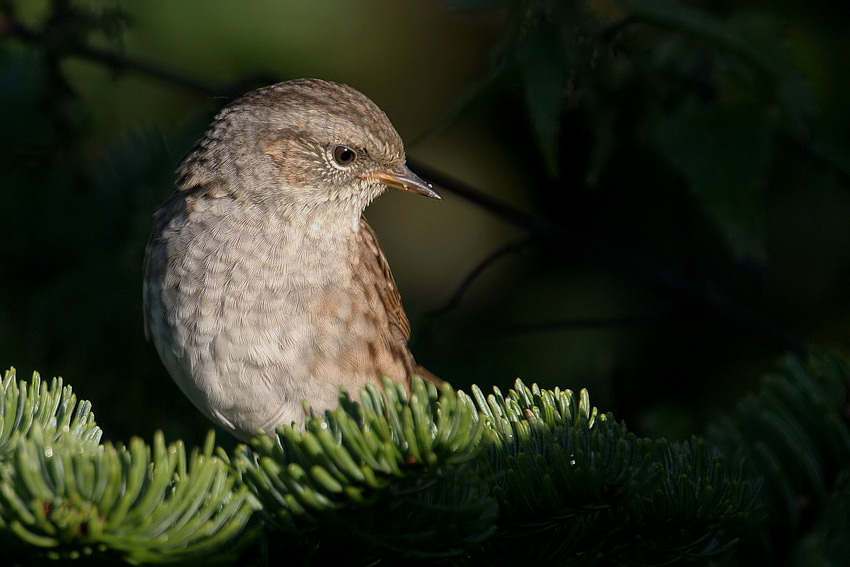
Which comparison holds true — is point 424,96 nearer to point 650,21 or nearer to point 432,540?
point 650,21

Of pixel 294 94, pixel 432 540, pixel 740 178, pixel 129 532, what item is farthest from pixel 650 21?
pixel 129 532

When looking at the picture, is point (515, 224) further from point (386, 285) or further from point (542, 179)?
point (542, 179)

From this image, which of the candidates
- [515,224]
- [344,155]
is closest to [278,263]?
[344,155]

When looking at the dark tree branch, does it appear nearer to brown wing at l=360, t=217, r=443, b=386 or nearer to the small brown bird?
brown wing at l=360, t=217, r=443, b=386

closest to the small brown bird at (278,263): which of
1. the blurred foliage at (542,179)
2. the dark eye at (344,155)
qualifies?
the dark eye at (344,155)

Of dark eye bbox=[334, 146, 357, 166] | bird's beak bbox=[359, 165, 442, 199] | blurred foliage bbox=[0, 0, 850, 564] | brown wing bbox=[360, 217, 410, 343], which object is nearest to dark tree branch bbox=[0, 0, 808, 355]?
blurred foliage bbox=[0, 0, 850, 564]

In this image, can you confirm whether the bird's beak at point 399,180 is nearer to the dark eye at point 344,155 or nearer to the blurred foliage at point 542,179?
the dark eye at point 344,155

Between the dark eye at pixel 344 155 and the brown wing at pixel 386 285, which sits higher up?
the dark eye at pixel 344 155
